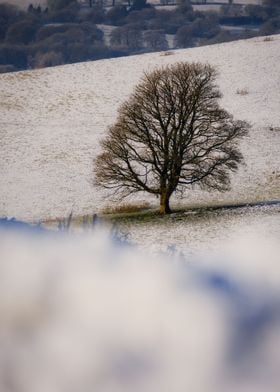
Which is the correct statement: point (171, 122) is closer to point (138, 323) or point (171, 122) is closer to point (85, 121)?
point (138, 323)

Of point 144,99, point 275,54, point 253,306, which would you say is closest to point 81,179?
point 144,99

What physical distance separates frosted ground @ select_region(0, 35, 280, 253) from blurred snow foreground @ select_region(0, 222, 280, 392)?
4076mm

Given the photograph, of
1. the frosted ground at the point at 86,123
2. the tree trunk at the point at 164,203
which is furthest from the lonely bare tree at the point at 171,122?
the frosted ground at the point at 86,123

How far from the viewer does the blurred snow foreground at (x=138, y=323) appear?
54.6 feet

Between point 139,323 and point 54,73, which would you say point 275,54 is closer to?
point 54,73

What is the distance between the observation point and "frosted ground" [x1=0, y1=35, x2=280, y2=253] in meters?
37.3

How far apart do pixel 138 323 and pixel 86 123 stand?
36094 mm

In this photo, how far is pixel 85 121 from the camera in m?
53.4

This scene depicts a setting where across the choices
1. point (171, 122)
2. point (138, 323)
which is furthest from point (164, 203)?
point (138, 323)

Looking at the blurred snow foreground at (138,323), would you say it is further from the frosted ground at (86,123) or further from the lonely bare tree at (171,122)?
the lonely bare tree at (171,122)

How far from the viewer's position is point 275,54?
64.2 meters

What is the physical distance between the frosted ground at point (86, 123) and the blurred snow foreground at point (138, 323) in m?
4.08

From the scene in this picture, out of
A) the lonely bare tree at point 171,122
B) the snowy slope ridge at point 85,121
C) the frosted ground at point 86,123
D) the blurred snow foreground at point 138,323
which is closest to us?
the blurred snow foreground at point 138,323

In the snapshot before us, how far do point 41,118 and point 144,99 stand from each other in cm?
2723
